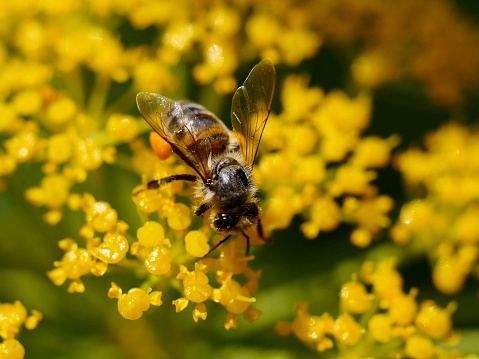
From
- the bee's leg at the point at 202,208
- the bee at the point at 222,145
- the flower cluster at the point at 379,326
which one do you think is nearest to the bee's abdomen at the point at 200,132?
the bee at the point at 222,145

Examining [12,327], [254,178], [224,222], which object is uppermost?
[254,178]

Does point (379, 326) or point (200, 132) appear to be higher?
point (200, 132)

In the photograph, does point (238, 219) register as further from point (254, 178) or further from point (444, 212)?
point (444, 212)

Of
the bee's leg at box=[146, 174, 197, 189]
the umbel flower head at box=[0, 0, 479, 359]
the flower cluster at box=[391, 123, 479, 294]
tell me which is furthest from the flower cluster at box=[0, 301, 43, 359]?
the flower cluster at box=[391, 123, 479, 294]

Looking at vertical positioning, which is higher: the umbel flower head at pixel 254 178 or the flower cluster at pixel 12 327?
the umbel flower head at pixel 254 178

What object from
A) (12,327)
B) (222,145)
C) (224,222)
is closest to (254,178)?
(222,145)

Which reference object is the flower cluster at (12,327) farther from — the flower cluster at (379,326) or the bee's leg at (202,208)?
the flower cluster at (379,326)
